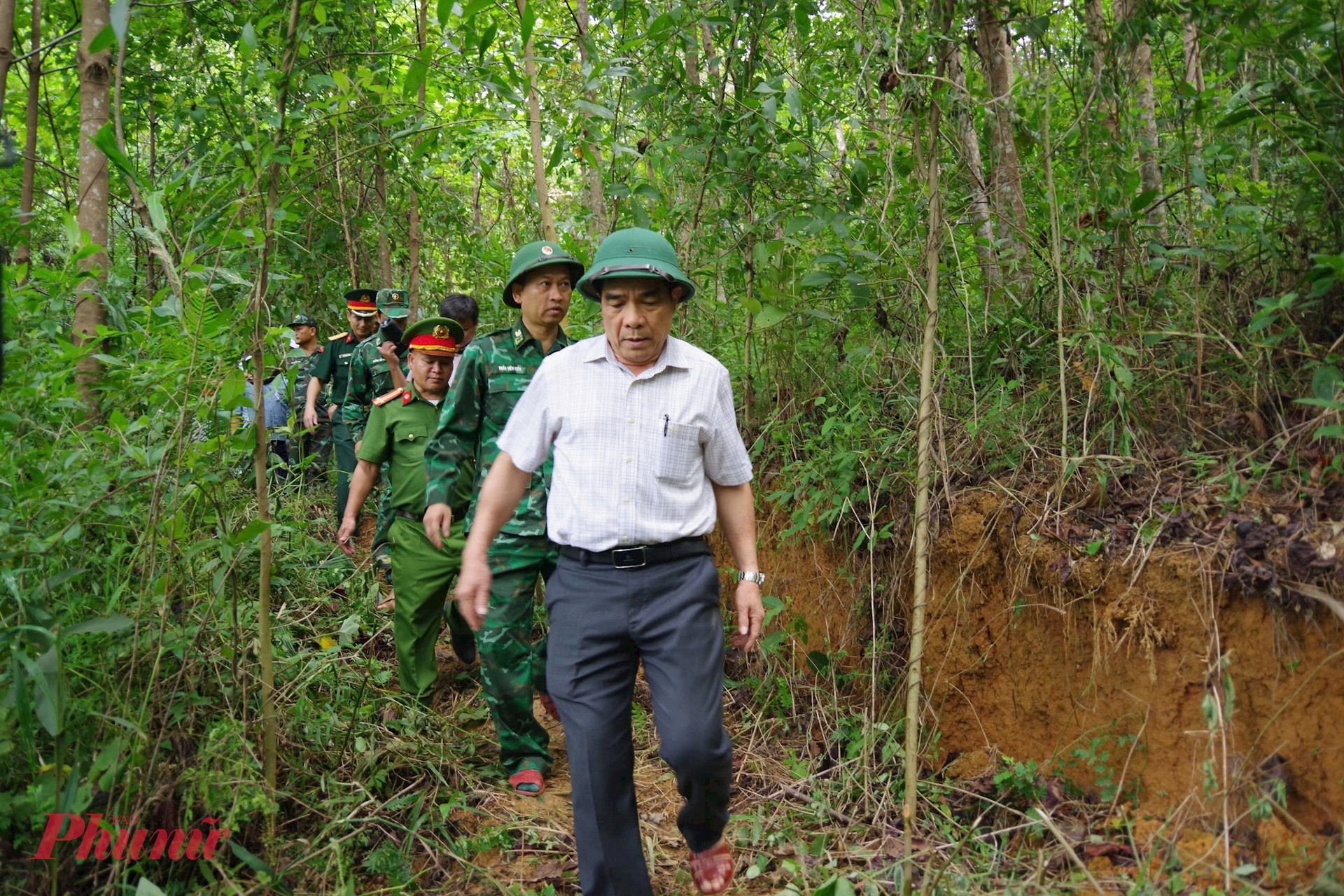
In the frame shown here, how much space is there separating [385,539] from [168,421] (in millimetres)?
2854

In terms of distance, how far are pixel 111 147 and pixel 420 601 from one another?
8.54 feet

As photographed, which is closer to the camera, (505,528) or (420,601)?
(505,528)

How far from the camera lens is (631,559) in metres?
2.79

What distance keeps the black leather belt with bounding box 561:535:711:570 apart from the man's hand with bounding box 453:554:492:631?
0.26 meters

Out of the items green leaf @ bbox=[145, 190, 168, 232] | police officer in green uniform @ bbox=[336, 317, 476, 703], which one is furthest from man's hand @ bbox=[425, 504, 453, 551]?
green leaf @ bbox=[145, 190, 168, 232]

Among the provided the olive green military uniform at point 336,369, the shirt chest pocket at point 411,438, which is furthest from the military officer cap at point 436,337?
the olive green military uniform at point 336,369

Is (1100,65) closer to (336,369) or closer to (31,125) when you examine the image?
(31,125)

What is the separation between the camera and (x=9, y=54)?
4.10 meters

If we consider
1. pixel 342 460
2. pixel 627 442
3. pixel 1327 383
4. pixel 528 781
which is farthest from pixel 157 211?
pixel 342 460

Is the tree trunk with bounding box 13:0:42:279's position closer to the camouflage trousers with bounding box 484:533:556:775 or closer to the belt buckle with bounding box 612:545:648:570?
the camouflage trousers with bounding box 484:533:556:775

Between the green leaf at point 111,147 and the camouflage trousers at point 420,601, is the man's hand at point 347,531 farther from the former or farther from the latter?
the green leaf at point 111,147

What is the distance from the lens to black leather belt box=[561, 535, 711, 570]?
2797 millimetres

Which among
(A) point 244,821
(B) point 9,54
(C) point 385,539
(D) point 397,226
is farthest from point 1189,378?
(D) point 397,226

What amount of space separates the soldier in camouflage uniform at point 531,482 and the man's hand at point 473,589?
41.0 inches
